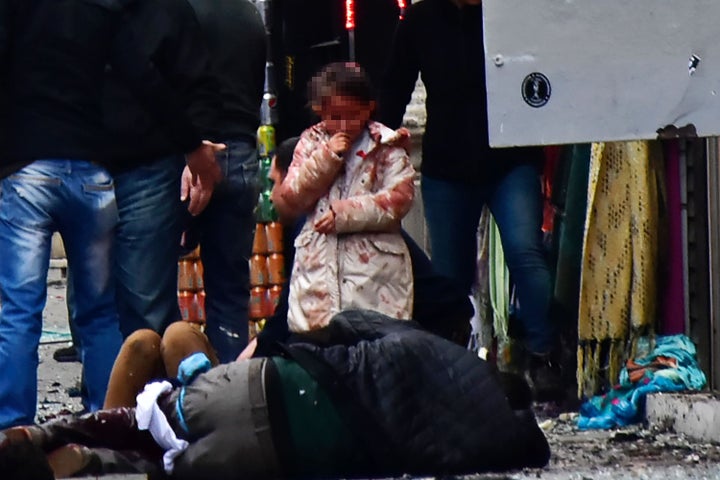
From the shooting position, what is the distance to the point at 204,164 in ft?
21.3

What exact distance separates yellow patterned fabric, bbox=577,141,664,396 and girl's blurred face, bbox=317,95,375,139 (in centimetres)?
113

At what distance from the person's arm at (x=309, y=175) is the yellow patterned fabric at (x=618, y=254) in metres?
1.24

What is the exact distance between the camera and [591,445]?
587cm

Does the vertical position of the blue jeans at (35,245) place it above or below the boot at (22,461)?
above

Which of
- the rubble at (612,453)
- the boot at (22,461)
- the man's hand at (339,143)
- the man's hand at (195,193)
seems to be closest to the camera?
the boot at (22,461)

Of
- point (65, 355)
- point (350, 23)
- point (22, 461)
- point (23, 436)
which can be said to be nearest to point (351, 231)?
point (23, 436)

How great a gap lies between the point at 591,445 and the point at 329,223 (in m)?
1.18

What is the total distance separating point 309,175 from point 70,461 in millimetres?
1963

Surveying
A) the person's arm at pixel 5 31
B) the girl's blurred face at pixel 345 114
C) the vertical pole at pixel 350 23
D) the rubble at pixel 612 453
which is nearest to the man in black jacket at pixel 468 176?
the rubble at pixel 612 453

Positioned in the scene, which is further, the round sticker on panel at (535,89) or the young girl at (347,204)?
the young girl at (347,204)

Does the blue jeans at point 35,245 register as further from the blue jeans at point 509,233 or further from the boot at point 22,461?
the boot at point 22,461

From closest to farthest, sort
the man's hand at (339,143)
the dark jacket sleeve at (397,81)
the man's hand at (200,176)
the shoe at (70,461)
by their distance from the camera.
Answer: the shoe at (70,461)
the man's hand at (339,143)
the man's hand at (200,176)
the dark jacket sleeve at (397,81)

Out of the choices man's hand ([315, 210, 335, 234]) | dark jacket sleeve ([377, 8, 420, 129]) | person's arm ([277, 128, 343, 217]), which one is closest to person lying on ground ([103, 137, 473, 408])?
person's arm ([277, 128, 343, 217])

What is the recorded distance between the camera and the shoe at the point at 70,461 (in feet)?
14.6
